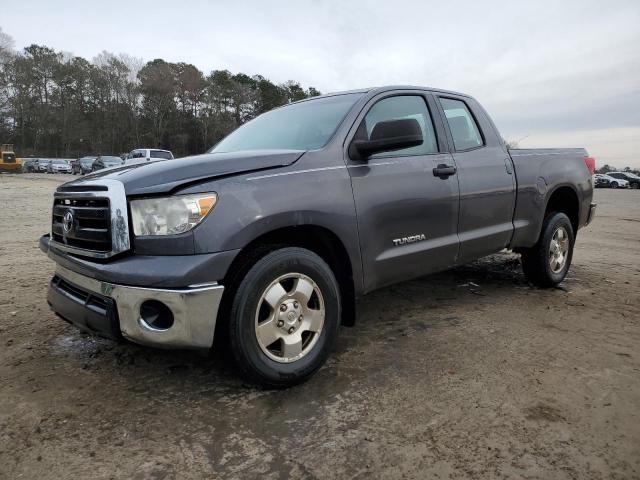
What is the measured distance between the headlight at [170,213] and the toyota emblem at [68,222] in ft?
1.83

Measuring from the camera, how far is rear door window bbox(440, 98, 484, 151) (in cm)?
400

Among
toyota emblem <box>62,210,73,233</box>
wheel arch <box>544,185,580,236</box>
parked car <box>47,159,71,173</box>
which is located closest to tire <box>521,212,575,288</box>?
wheel arch <box>544,185,580,236</box>

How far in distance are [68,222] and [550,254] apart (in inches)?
169

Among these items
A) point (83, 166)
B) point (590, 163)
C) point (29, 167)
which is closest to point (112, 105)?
point (29, 167)

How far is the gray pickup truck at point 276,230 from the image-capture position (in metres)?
2.41

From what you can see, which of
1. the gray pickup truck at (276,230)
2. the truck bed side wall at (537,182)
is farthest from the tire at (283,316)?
the truck bed side wall at (537,182)

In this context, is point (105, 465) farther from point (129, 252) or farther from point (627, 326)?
point (627, 326)

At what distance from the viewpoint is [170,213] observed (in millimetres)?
2443

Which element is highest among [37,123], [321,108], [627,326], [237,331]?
[37,123]

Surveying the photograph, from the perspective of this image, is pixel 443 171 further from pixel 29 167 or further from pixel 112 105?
pixel 112 105

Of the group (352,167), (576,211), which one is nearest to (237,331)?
(352,167)

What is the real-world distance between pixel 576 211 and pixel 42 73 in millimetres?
68127

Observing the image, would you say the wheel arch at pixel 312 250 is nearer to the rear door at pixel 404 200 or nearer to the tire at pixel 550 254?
the rear door at pixel 404 200

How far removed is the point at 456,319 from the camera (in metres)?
3.98
